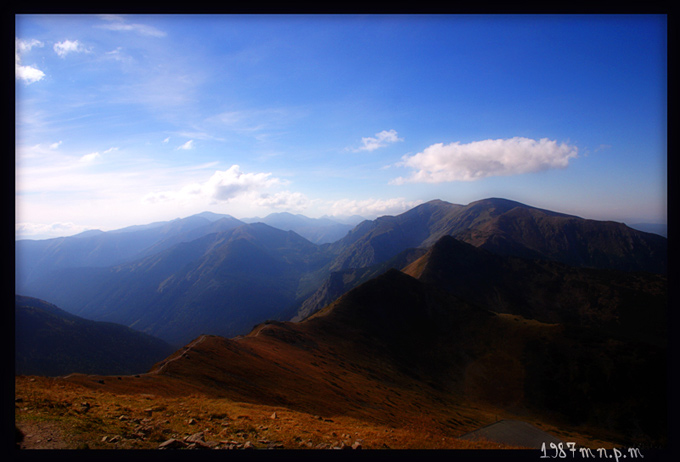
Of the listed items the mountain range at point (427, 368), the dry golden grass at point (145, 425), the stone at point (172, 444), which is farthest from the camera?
the mountain range at point (427, 368)

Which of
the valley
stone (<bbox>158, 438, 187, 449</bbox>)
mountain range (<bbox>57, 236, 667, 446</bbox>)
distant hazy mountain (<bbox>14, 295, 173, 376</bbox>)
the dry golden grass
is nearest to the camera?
stone (<bbox>158, 438, 187, 449</bbox>)

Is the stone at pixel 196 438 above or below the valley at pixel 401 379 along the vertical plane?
above

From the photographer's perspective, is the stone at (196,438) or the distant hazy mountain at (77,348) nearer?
the stone at (196,438)

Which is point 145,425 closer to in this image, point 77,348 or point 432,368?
point 432,368

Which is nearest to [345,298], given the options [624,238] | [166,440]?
[166,440]

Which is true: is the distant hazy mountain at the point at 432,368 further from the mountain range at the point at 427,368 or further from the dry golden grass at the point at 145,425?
the dry golden grass at the point at 145,425

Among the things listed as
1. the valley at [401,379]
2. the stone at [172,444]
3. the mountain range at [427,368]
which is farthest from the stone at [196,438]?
the mountain range at [427,368]

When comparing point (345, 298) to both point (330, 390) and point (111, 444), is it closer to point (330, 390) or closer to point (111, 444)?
point (330, 390)

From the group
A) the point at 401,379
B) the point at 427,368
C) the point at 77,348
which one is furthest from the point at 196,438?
the point at 77,348

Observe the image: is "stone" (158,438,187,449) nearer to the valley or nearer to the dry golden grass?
the valley

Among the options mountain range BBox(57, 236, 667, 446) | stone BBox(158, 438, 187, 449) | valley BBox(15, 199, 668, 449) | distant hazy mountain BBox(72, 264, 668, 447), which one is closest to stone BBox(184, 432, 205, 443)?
valley BBox(15, 199, 668, 449)
